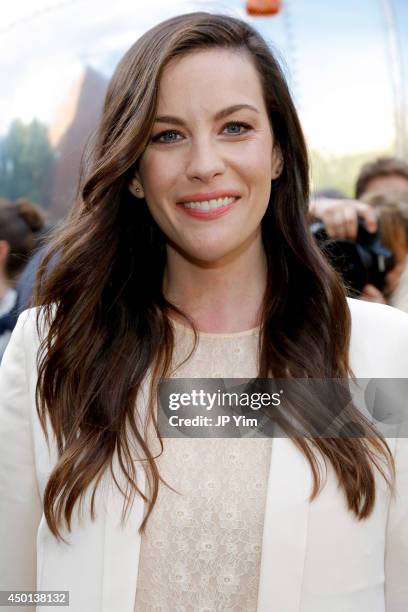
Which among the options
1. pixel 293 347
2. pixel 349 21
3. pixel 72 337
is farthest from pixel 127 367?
pixel 349 21

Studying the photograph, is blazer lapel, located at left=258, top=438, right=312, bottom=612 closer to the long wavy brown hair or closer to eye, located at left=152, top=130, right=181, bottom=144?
the long wavy brown hair

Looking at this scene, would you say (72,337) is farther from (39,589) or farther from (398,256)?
(398,256)

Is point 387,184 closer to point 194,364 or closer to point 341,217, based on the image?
point 341,217

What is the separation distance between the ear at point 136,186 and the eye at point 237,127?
0.24m

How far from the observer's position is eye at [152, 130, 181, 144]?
181 centimetres

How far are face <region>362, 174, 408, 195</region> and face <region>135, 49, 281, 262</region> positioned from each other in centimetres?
209

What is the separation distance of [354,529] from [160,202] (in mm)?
733

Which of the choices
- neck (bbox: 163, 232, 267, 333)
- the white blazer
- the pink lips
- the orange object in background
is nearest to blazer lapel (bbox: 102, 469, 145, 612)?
the white blazer

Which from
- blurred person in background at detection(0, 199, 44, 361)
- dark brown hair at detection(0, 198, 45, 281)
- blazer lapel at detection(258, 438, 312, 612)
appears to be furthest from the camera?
dark brown hair at detection(0, 198, 45, 281)

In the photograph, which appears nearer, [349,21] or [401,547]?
[401,547]

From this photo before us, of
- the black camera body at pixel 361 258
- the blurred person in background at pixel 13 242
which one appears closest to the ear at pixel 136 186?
the black camera body at pixel 361 258

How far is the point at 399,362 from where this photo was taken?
6.01 ft

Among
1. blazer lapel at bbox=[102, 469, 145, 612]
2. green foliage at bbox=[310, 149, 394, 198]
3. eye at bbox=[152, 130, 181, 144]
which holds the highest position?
green foliage at bbox=[310, 149, 394, 198]

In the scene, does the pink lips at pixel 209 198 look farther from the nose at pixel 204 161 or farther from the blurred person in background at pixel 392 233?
the blurred person in background at pixel 392 233
